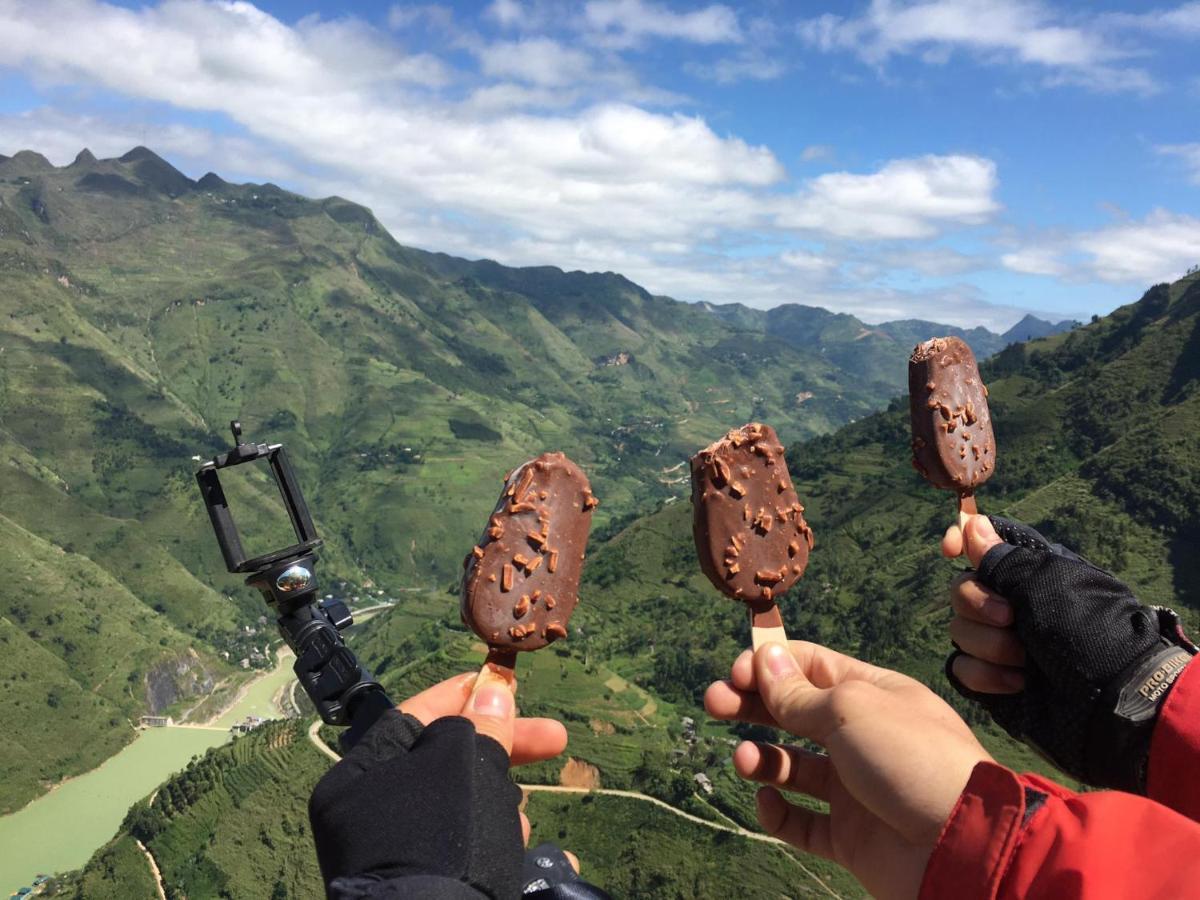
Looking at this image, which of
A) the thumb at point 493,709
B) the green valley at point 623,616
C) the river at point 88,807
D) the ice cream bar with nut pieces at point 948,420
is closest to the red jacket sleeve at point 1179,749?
the ice cream bar with nut pieces at point 948,420

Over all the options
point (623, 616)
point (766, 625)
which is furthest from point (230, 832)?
point (766, 625)

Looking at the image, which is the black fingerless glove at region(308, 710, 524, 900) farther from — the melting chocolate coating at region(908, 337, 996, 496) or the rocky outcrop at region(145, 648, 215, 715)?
the rocky outcrop at region(145, 648, 215, 715)

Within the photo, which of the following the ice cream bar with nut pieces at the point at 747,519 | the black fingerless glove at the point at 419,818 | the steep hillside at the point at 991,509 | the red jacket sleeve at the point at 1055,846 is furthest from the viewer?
the steep hillside at the point at 991,509

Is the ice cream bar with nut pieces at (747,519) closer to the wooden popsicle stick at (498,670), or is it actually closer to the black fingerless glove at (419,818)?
the wooden popsicle stick at (498,670)

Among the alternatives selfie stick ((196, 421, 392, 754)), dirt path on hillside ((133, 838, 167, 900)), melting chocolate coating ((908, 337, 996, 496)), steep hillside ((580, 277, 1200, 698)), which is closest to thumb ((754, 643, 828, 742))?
selfie stick ((196, 421, 392, 754))

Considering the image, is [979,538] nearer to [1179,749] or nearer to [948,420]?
[948,420]

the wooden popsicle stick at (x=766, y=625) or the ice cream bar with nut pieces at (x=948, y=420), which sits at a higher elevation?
the ice cream bar with nut pieces at (x=948, y=420)
